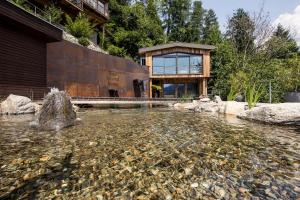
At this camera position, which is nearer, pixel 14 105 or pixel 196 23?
pixel 14 105

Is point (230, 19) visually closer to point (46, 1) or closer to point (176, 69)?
point (176, 69)

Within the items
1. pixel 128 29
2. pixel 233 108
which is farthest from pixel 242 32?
pixel 233 108

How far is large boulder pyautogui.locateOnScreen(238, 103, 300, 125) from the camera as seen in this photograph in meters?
7.13

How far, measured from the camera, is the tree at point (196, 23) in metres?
41.8

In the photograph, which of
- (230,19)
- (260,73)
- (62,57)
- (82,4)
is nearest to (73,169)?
(62,57)

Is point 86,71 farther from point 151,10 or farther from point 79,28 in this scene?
point 151,10

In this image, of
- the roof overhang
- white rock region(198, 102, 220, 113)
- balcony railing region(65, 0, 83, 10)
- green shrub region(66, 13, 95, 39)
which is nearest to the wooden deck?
the roof overhang

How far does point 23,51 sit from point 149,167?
11160mm

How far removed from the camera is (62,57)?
1466 cm

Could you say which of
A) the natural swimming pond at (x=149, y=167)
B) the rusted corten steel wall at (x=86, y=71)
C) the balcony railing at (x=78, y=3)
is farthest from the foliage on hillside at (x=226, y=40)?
the natural swimming pond at (x=149, y=167)

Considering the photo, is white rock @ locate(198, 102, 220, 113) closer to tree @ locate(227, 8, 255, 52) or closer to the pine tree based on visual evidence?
tree @ locate(227, 8, 255, 52)

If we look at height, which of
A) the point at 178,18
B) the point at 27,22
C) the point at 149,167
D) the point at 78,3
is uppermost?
the point at 178,18

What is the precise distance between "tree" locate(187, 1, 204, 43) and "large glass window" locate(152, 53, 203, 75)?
18304 millimetres

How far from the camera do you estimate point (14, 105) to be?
1022 cm
